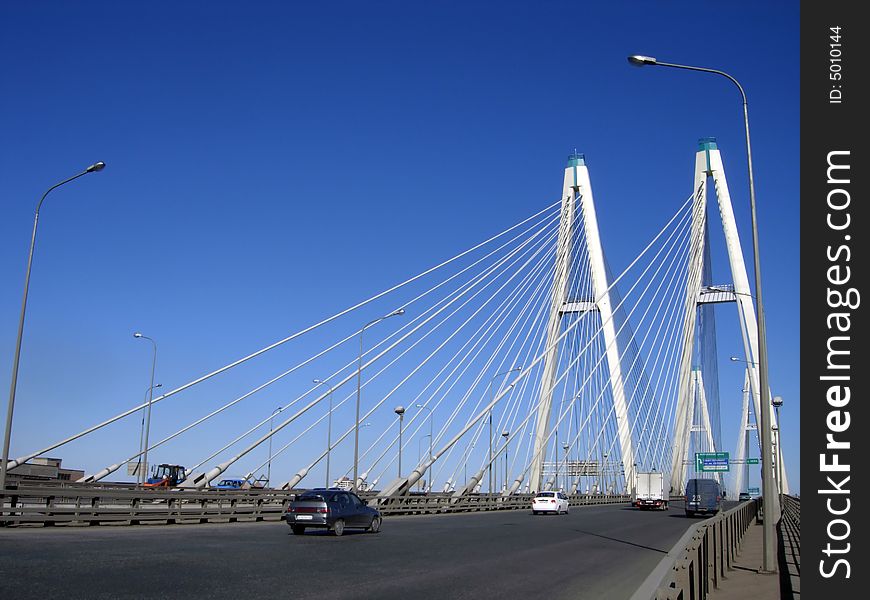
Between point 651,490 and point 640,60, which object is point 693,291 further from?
point 640,60

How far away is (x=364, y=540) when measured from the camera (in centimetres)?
2486

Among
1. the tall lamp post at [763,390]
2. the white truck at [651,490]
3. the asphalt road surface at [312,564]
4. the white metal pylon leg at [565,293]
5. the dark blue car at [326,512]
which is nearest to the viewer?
the asphalt road surface at [312,564]

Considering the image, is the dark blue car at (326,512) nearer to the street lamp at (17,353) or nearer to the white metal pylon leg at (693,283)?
the street lamp at (17,353)

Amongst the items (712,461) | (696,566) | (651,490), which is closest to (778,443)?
(651,490)

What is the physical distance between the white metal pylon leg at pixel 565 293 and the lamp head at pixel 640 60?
26122 mm

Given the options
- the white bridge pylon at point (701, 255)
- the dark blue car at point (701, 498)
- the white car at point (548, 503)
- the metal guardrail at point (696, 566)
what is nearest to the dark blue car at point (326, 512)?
the metal guardrail at point (696, 566)

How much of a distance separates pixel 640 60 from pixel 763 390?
24.8 feet

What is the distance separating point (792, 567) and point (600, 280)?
2974 cm

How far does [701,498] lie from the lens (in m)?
52.7

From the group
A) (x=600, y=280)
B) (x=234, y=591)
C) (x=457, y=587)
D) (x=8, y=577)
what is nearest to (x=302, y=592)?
(x=234, y=591)

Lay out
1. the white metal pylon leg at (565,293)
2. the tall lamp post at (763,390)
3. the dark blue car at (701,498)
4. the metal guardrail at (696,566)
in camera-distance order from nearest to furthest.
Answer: the metal guardrail at (696,566)
the tall lamp post at (763,390)
the white metal pylon leg at (565,293)
the dark blue car at (701,498)

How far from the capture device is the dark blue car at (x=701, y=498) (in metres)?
52.5

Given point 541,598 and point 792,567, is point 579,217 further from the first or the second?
point 541,598

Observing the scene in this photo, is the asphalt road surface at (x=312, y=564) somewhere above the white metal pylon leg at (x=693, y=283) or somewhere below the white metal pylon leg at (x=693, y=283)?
below
